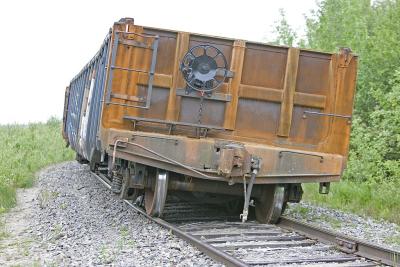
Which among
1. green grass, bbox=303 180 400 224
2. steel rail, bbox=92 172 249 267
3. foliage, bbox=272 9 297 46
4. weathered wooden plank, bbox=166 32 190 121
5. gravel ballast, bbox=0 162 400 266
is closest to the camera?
steel rail, bbox=92 172 249 267

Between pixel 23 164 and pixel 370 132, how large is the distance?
10.3 m

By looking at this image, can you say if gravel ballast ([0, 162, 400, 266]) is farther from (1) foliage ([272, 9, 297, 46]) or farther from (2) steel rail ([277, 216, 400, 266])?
(1) foliage ([272, 9, 297, 46])

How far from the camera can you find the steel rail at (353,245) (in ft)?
19.8

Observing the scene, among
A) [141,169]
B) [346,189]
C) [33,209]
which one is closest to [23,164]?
[33,209]

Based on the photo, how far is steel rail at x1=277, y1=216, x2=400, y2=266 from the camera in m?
6.04

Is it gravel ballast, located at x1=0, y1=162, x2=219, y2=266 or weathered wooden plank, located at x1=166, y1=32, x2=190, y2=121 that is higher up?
weathered wooden plank, located at x1=166, y1=32, x2=190, y2=121

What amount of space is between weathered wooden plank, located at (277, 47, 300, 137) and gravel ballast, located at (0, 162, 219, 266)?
2141mm

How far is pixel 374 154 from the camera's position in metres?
15.0

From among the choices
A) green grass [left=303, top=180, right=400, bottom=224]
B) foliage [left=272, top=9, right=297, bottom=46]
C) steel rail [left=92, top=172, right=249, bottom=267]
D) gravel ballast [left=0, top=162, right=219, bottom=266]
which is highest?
foliage [left=272, top=9, right=297, bottom=46]

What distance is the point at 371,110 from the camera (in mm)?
18281

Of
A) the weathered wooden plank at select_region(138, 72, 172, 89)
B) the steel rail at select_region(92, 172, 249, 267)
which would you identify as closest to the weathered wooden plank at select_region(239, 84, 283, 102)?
the weathered wooden plank at select_region(138, 72, 172, 89)

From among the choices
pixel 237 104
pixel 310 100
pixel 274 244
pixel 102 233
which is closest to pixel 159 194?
pixel 102 233

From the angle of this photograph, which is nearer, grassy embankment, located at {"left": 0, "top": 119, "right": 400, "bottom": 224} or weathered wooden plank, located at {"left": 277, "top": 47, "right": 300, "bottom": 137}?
weathered wooden plank, located at {"left": 277, "top": 47, "right": 300, "bottom": 137}

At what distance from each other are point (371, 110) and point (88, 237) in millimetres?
13006
